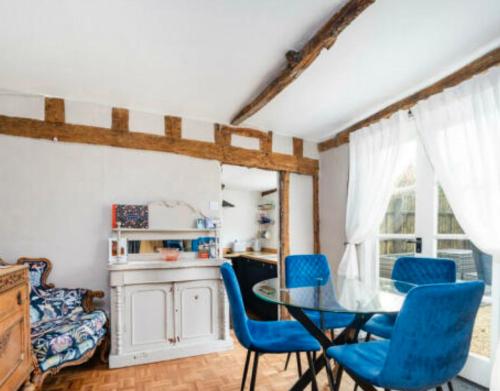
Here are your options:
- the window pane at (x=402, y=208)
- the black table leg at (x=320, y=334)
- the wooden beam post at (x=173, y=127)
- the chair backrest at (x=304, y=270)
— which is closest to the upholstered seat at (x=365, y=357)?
the black table leg at (x=320, y=334)

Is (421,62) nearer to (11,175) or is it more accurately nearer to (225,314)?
(225,314)

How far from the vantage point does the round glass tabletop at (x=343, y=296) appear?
1.71 meters

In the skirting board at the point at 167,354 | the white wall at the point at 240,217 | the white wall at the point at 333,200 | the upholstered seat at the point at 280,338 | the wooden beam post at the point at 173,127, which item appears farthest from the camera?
the white wall at the point at 240,217

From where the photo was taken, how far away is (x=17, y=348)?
179cm

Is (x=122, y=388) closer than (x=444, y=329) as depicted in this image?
No

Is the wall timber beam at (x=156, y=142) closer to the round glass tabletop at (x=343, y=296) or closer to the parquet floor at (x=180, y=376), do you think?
the round glass tabletop at (x=343, y=296)

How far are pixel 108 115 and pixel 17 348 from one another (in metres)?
2.17

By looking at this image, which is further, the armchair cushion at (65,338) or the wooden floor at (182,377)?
the wooden floor at (182,377)

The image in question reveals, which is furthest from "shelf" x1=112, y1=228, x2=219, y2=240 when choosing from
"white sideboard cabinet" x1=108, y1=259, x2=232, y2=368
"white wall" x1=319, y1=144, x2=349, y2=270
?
"white wall" x1=319, y1=144, x2=349, y2=270

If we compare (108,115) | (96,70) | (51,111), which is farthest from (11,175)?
(96,70)

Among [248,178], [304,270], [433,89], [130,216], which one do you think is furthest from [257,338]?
[248,178]

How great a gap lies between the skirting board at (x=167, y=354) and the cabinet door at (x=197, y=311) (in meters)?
0.06

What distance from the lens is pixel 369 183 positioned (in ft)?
10.6

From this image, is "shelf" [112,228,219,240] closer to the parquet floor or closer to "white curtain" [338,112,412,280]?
the parquet floor
